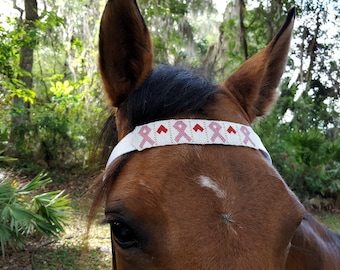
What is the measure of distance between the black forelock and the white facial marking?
0.38 meters

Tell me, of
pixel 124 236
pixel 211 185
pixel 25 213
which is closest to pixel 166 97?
pixel 211 185

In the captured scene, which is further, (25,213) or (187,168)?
(25,213)

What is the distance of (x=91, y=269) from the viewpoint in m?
5.43

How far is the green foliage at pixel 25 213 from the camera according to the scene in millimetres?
4395

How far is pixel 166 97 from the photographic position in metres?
1.59

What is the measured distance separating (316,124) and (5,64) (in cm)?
1041

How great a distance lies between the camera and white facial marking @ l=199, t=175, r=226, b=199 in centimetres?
126

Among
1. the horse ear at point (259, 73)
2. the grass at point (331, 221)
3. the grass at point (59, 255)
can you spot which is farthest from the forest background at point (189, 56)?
the horse ear at point (259, 73)

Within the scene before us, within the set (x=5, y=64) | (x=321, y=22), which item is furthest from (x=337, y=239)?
(x=321, y=22)

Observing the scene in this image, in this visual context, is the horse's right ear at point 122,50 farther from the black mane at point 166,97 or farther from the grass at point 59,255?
the grass at point 59,255

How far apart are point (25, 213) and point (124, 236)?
11.6ft

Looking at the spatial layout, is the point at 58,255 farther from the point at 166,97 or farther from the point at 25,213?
the point at 166,97

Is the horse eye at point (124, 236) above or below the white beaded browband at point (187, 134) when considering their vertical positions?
below

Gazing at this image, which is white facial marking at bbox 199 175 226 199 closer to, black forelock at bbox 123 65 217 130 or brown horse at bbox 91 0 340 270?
brown horse at bbox 91 0 340 270
